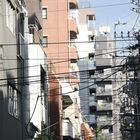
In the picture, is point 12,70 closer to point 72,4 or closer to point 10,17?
point 10,17

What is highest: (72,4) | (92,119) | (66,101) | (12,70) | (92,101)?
(72,4)

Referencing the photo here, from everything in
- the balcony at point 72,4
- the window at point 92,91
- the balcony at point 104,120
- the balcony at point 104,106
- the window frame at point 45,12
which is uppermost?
the balcony at point 72,4

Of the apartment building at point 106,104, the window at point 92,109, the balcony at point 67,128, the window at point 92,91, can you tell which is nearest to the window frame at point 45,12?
the balcony at point 67,128

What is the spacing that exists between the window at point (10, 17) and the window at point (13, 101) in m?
3.03

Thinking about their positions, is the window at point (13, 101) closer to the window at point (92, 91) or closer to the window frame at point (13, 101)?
the window frame at point (13, 101)

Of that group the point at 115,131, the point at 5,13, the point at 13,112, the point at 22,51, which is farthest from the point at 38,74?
the point at 115,131

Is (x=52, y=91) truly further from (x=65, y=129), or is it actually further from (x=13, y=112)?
(x=13, y=112)

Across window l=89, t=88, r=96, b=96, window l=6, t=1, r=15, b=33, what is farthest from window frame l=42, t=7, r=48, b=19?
window l=89, t=88, r=96, b=96

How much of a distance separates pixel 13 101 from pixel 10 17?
4250 mm

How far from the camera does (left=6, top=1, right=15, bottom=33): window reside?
3106 cm

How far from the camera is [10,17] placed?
106 ft

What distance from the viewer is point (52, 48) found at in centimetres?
6712

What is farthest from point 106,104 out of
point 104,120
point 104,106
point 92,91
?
point 92,91

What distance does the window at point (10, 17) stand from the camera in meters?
31.1
